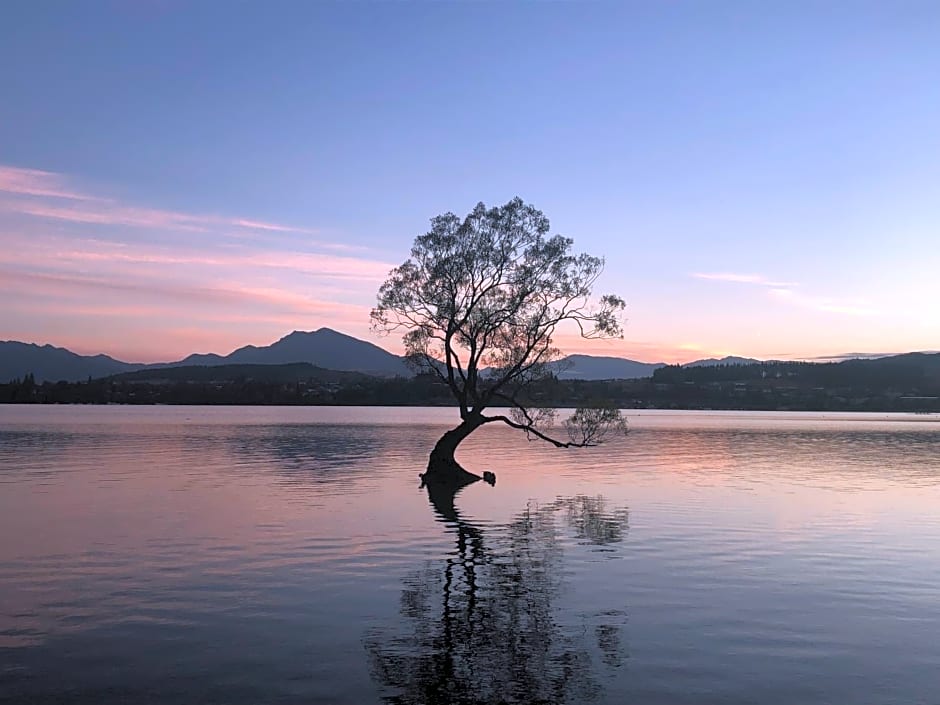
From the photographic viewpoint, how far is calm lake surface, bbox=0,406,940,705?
1375cm

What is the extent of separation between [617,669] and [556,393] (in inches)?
1475

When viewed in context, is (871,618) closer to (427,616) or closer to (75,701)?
(427,616)

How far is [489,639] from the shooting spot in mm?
16156

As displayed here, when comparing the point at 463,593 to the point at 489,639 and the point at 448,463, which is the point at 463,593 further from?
the point at 448,463

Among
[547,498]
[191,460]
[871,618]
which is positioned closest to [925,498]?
[547,498]

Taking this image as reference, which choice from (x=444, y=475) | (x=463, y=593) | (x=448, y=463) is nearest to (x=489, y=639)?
(x=463, y=593)

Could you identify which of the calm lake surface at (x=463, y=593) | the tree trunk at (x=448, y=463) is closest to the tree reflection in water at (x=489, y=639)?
the calm lake surface at (x=463, y=593)

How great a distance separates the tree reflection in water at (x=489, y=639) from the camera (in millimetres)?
13250

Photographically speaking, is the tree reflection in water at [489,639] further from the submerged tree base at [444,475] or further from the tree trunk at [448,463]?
the tree trunk at [448,463]

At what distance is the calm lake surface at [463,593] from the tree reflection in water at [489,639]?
0.24ft

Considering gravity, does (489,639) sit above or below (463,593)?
above

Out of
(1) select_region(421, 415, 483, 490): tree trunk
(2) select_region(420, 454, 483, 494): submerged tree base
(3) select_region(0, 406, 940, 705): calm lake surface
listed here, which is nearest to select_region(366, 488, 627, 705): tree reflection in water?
(3) select_region(0, 406, 940, 705): calm lake surface

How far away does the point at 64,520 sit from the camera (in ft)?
103

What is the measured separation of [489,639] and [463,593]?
4.39 m
